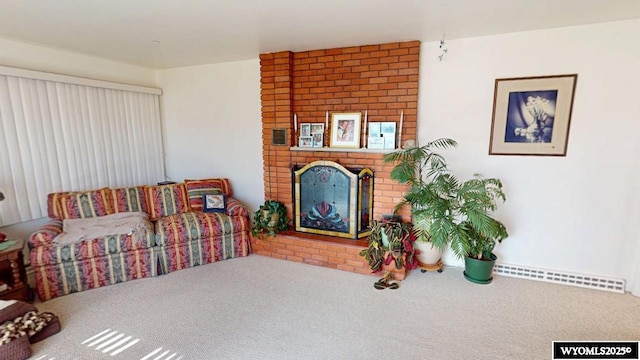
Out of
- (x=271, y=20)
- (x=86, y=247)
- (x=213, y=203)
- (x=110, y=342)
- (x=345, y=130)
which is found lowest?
(x=110, y=342)

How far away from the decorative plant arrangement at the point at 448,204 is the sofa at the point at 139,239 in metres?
1.86

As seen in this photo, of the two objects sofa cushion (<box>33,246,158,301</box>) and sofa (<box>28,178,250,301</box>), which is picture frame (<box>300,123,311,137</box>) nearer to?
sofa (<box>28,178,250,301</box>)

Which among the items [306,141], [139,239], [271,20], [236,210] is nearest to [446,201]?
[306,141]

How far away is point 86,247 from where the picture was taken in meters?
2.71

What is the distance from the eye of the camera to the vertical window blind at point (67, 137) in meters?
2.91

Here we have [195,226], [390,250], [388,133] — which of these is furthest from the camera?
[195,226]

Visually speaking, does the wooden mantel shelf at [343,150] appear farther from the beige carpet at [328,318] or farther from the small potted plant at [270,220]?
→ the beige carpet at [328,318]

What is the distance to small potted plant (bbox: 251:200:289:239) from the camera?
11.2 feet

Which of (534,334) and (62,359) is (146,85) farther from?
(534,334)

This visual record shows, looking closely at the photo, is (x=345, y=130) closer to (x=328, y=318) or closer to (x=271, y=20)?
(x=271, y=20)

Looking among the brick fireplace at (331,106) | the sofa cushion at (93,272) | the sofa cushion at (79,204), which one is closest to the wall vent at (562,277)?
the brick fireplace at (331,106)

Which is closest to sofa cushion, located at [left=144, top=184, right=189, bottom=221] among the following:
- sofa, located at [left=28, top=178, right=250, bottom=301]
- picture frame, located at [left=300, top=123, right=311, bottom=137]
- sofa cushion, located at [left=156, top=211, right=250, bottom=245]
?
sofa, located at [left=28, top=178, right=250, bottom=301]

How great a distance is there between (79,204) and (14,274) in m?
0.85

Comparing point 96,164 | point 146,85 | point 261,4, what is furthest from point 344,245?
point 146,85
